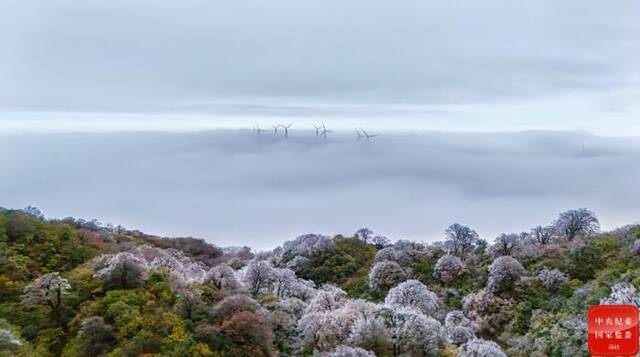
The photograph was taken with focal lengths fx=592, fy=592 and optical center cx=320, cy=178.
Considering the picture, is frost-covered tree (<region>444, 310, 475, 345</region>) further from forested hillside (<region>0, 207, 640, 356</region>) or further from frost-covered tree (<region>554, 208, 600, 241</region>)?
frost-covered tree (<region>554, 208, 600, 241</region>)

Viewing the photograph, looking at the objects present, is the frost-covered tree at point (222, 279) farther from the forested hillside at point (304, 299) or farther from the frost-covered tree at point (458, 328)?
the frost-covered tree at point (458, 328)

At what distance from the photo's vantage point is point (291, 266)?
204ft

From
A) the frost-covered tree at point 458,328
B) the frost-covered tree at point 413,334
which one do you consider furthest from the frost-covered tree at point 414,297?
the frost-covered tree at point 413,334

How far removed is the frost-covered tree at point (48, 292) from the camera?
31875 mm

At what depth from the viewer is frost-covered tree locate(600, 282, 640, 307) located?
32.5 m

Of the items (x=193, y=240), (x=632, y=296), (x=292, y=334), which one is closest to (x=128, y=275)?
(x=292, y=334)

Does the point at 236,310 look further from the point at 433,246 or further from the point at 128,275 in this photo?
the point at 433,246

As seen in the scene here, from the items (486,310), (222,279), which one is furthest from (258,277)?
(486,310)

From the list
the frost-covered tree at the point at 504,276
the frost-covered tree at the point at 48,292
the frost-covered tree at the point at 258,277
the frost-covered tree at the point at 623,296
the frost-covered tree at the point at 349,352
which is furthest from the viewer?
the frost-covered tree at the point at 504,276

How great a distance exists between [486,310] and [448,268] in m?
8.21

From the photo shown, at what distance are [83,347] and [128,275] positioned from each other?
666 cm

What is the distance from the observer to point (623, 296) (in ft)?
110

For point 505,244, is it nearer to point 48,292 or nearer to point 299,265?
point 299,265

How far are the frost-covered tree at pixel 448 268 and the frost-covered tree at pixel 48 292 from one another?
108ft
